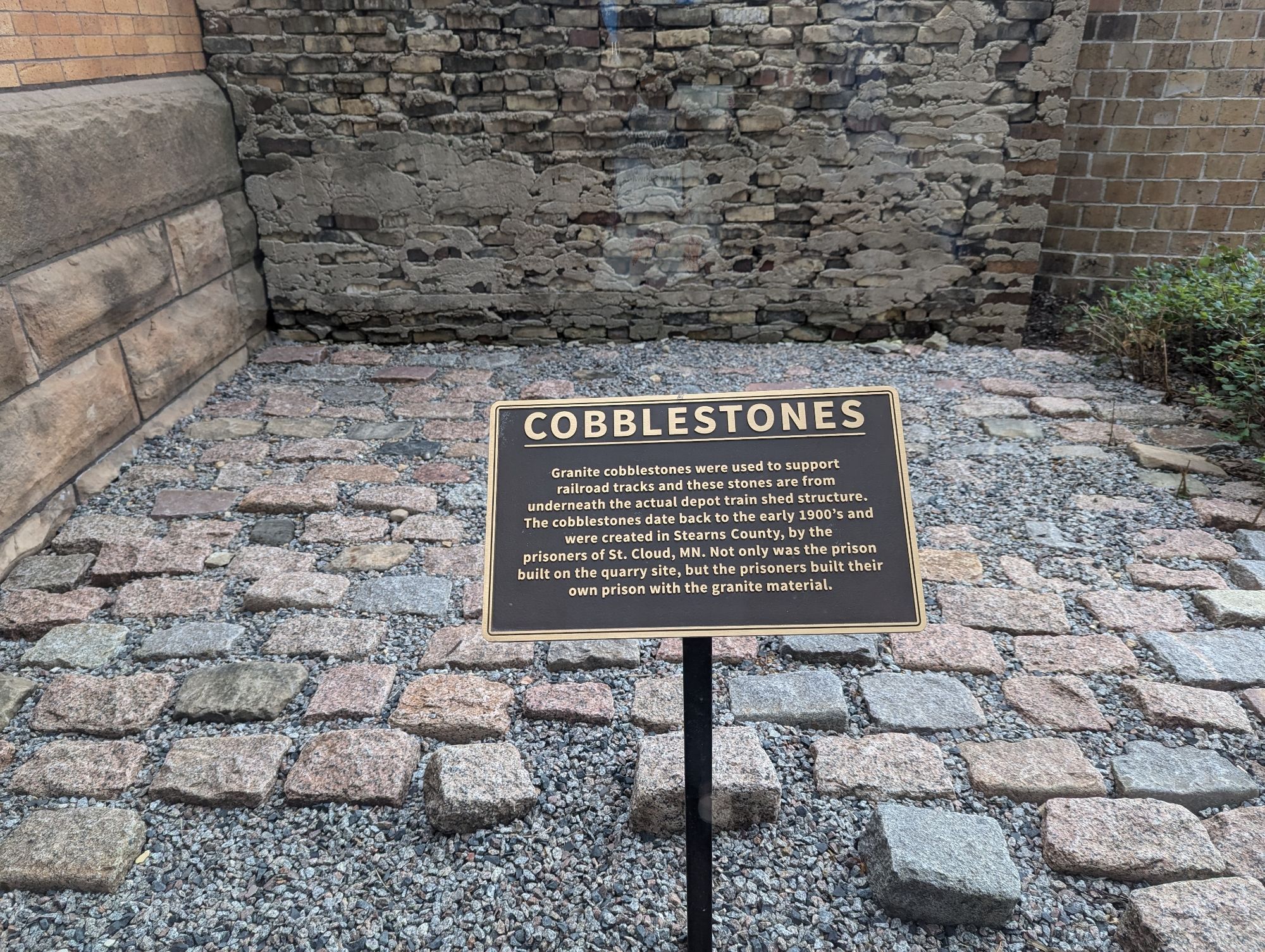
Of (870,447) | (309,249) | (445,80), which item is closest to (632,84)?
(445,80)

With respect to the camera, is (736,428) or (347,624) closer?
(736,428)

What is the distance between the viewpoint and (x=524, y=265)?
5801 millimetres

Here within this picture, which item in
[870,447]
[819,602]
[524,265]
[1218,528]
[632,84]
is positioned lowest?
[1218,528]

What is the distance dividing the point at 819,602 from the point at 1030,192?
4791 millimetres

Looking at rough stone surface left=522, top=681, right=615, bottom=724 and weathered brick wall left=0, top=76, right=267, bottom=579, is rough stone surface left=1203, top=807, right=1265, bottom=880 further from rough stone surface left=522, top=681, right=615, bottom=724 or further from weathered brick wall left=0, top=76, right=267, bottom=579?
weathered brick wall left=0, top=76, right=267, bottom=579

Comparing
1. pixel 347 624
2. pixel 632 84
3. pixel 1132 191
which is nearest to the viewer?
pixel 347 624

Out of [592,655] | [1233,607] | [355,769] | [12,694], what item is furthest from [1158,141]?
[12,694]

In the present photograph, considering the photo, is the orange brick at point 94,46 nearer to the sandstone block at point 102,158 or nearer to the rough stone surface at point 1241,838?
the sandstone block at point 102,158

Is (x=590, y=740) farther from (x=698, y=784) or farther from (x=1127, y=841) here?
(x=1127, y=841)

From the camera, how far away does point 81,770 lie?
2.45m

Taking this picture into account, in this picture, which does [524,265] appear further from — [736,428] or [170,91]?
[736,428]

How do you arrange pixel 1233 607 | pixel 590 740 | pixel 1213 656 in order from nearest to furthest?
pixel 590 740, pixel 1213 656, pixel 1233 607

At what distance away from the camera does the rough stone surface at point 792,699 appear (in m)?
2.65

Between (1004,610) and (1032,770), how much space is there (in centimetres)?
86
